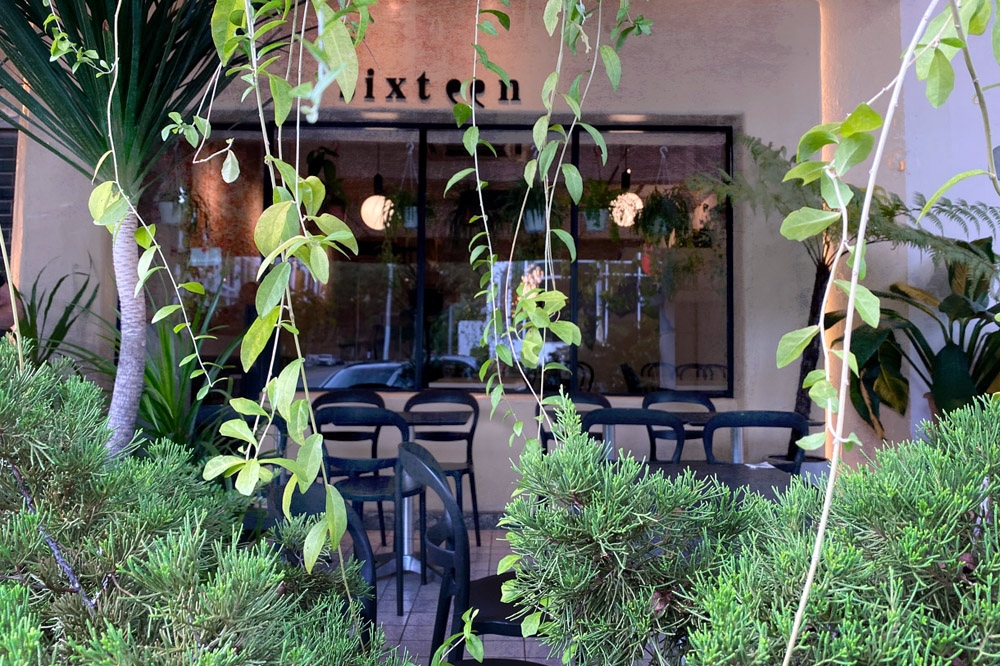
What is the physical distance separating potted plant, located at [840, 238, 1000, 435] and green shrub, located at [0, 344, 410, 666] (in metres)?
4.48

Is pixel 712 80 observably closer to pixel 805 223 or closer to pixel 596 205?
pixel 596 205

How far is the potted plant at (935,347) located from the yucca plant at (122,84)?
3885mm

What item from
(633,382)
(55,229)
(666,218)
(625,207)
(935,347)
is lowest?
(633,382)

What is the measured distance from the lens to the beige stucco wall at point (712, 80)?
612 cm

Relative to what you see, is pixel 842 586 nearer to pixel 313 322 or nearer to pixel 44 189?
pixel 44 189

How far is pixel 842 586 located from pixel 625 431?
19.1 feet

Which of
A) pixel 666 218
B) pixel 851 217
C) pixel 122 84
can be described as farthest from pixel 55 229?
pixel 851 217

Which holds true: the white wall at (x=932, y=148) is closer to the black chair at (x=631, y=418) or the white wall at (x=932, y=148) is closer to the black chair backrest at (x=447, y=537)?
the black chair at (x=631, y=418)

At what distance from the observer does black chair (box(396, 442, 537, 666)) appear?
6.91 feet

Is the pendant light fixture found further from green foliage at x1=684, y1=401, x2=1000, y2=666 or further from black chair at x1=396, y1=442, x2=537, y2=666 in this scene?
green foliage at x1=684, y1=401, x2=1000, y2=666

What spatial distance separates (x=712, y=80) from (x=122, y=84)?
17.1 feet

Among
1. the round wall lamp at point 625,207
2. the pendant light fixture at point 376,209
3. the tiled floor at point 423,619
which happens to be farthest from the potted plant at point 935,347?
the pendant light fixture at point 376,209

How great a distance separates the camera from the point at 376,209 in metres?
7.14

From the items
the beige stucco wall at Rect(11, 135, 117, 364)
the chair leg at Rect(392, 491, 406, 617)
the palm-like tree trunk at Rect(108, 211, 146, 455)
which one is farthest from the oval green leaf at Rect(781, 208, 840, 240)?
the beige stucco wall at Rect(11, 135, 117, 364)
